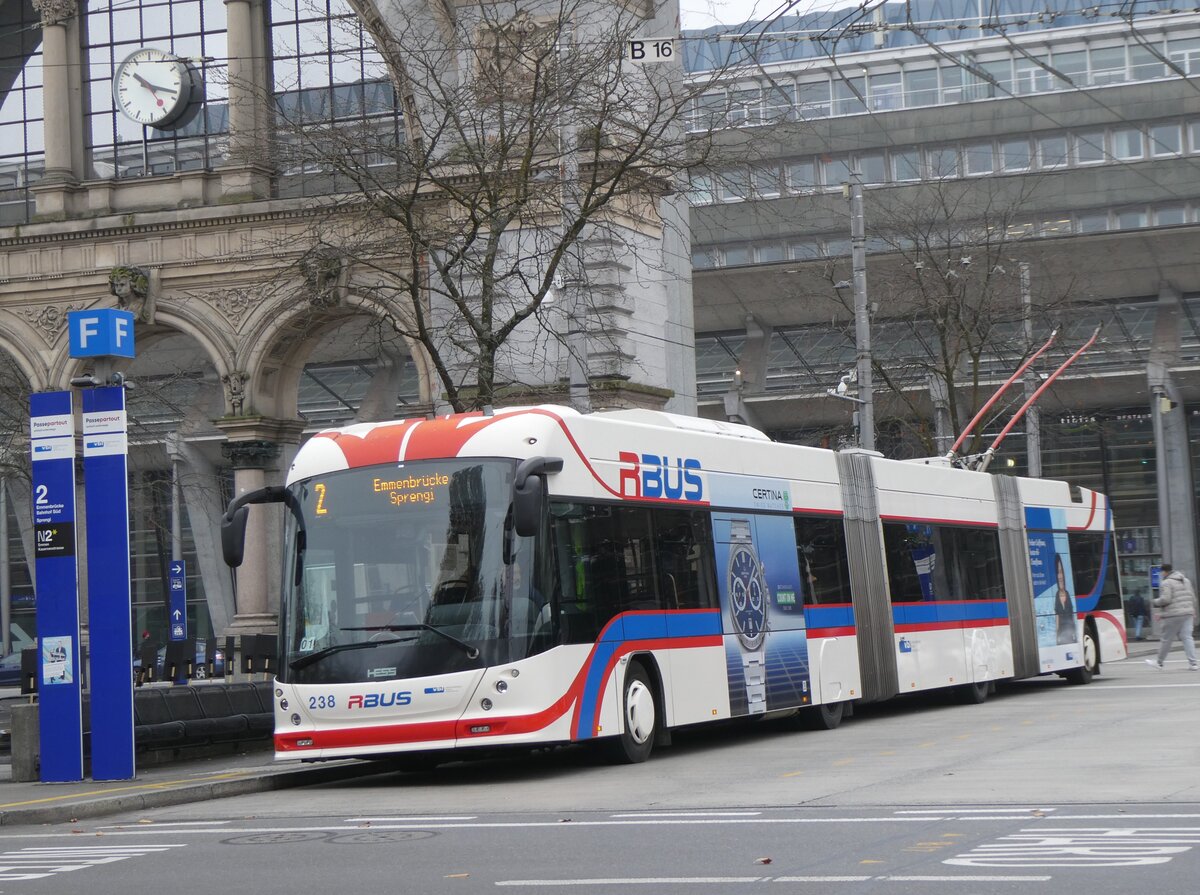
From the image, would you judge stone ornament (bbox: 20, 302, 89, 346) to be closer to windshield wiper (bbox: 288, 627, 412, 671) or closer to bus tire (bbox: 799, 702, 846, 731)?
bus tire (bbox: 799, 702, 846, 731)

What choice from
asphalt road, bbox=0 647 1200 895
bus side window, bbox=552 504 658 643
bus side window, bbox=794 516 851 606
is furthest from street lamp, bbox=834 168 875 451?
bus side window, bbox=552 504 658 643

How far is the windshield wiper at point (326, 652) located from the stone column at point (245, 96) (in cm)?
1730

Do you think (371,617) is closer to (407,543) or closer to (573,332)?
(407,543)

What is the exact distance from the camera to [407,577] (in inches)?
590

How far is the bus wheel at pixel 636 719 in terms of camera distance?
15906 mm

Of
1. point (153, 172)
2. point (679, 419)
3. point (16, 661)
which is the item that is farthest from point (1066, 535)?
point (16, 661)

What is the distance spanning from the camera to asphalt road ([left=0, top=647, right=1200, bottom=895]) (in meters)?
8.58

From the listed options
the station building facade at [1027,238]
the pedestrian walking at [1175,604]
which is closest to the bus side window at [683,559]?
the pedestrian walking at [1175,604]

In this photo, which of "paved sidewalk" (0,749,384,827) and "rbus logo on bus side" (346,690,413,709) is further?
"rbus logo on bus side" (346,690,413,709)

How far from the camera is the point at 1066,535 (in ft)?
90.3

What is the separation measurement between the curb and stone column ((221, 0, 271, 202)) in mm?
16475

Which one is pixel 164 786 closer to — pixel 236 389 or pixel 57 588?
pixel 57 588

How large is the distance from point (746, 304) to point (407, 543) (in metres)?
40.0

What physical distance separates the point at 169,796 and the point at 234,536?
225 cm
